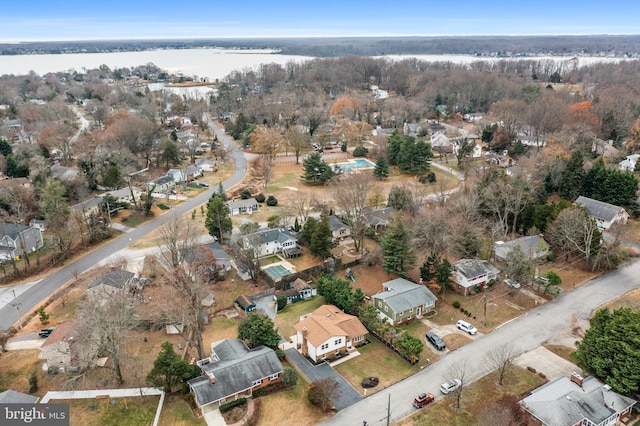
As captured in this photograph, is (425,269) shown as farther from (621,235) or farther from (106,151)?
(106,151)

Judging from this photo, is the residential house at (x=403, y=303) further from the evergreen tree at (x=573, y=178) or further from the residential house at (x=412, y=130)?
the residential house at (x=412, y=130)

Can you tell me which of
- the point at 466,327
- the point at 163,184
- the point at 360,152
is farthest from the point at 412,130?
the point at 466,327

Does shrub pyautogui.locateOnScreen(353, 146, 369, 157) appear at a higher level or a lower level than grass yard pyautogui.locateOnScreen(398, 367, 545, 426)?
higher

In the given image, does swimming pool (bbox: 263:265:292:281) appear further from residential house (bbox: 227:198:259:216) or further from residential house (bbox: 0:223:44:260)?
residential house (bbox: 0:223:44:260)

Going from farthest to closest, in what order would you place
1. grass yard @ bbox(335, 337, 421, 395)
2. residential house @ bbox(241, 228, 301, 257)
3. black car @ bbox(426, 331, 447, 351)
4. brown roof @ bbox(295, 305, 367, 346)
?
residential house @ bbox(241, 228, 301, 257) < black car @ bbox(426, 331, 447, 351) < brown roof @ bbox(295, 305, 367, 346) < grass yard @ bbox(335, 337, 421, 395)

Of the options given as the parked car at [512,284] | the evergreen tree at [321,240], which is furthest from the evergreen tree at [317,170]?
the parked car at [512,284]

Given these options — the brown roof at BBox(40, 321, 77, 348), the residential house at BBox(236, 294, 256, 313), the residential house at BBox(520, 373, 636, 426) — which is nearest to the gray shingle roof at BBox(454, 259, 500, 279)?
the residential house at BBox(520, 373, 636, 426)

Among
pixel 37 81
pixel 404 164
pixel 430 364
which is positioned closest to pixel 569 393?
pixel 430 364
